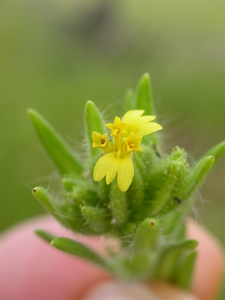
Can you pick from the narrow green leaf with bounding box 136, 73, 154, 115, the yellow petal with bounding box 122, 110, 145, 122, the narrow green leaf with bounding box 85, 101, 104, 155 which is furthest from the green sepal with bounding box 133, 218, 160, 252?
the narrow green leaf with bounding box 136, 73, 154, 115

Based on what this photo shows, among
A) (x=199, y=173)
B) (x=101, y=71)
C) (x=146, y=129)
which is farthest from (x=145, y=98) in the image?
(x=101, y=71)

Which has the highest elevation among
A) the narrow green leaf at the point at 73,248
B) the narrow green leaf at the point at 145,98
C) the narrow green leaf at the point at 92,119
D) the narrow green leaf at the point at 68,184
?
the narrow green leaf at the point at 145,98

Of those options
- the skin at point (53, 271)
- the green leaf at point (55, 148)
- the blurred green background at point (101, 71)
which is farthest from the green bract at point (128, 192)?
the blurred green background at point (101, 71)

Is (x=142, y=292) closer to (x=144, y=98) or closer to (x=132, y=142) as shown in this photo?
(x=144, y=98)

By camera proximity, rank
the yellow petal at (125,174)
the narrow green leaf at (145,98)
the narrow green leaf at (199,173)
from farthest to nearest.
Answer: the narrow green leaf at (145,98)
the narrow green leaf at (199,173)
the yellow petal at (125,174)

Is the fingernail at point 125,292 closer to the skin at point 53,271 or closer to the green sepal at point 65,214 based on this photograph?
the skin at point 53,271

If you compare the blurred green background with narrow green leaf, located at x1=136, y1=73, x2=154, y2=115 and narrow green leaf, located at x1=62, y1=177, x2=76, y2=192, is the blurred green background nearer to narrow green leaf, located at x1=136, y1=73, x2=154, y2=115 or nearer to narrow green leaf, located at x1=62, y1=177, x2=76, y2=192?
narrow green leaf, located at x1=136, y1=73, x2=154, y2=115

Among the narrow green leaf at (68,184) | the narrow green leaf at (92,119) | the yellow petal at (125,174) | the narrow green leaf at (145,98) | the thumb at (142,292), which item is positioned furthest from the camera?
the thumb at (142,292)

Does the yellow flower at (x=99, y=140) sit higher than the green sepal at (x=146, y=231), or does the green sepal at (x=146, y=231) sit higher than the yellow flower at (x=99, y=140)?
the yellow flower at (x=99, y=140)
